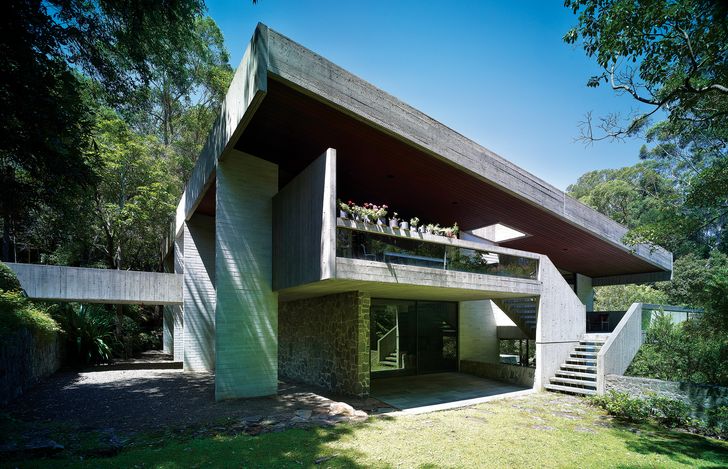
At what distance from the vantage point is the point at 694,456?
5.84 m

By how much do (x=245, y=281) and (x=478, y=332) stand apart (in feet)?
30.4

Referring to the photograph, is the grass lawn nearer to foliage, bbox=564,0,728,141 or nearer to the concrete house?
the concrete house

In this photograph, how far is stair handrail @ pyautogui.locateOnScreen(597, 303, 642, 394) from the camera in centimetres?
941

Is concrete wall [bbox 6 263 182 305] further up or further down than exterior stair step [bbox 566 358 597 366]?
further up

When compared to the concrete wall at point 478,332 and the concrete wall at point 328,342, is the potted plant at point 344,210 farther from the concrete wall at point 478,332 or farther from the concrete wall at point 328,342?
the concrete wall at point 478,332

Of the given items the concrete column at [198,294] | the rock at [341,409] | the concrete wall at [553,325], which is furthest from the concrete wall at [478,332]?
the concrete column at [198,294]

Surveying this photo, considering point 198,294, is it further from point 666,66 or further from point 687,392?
point 666,66

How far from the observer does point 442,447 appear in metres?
5.83

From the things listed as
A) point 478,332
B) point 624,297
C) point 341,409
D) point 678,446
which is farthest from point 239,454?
point 624,297

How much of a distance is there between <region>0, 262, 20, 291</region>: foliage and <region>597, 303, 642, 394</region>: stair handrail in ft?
51.5

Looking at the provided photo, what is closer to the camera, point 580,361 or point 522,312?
point 580,361

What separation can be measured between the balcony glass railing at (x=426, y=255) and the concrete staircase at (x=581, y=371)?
2.66 m

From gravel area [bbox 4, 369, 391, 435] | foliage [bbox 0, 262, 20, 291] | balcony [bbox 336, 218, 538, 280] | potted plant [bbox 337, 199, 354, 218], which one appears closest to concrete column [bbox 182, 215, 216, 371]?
gravel area [bbox 4, 369, 391, 435]

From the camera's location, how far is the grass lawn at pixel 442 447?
5137mm
